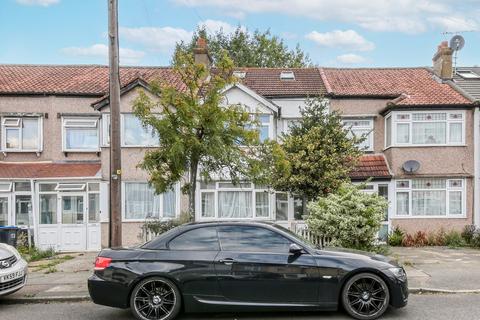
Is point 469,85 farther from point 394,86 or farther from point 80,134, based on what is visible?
point 80,134

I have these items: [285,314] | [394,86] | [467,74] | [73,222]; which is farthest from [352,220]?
[467,74]

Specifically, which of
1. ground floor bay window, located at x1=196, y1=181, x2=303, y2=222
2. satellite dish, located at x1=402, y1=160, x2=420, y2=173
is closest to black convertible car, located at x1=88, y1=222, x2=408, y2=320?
ground floor bay window, located at x1=196, y1=181, x2=303, y2=222

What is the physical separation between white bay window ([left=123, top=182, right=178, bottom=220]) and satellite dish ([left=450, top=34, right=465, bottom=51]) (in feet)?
48.0

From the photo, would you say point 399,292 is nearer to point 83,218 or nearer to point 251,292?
point 251,292

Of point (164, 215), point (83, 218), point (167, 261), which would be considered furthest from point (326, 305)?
point (83, 218)

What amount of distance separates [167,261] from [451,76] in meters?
16.7

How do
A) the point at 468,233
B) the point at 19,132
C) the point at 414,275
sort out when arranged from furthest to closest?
the point at 19,132 → the point at 468,233 → the point at 414,275

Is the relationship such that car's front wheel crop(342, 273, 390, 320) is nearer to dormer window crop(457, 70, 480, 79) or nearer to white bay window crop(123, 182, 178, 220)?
white bay window crop(123, 182, 178, 220)

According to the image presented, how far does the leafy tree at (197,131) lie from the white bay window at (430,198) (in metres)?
8.25

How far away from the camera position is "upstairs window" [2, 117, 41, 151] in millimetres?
17031

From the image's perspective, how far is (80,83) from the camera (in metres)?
18.0

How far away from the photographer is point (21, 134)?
17156mm

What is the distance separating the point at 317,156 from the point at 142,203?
651 cm

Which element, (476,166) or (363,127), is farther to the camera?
(363,127)
